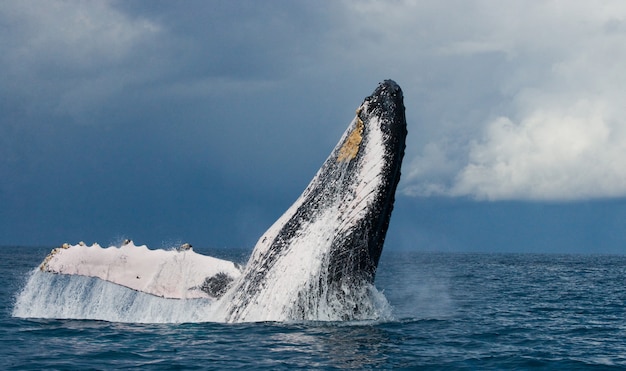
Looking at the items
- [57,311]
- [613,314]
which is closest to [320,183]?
[57,311]

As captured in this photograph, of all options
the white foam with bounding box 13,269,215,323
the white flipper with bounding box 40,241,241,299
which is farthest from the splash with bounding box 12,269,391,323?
the white flipper with bounding box 40,241,241,299

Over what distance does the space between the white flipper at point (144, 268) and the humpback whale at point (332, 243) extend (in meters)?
0.02

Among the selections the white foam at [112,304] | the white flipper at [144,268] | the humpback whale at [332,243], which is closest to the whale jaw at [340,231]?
the humpback whale at [332,243]

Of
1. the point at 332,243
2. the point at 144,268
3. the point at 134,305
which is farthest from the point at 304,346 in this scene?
the point at 134,305

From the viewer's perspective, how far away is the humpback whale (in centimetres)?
949

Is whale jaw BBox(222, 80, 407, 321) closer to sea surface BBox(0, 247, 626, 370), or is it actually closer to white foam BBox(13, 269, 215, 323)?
sea surface BBox(0, 247, 626, 370)

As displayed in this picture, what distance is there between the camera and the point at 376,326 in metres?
10.7

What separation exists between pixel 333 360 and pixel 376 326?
220 cm

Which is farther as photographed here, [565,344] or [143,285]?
[565,344]

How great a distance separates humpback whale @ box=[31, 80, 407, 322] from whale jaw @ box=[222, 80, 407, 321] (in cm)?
1

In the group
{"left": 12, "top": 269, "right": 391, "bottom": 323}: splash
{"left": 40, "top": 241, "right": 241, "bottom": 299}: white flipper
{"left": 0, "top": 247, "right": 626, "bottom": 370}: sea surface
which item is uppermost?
{"left": 40, "top": 241, "right": 241, "bottom": 299}: white flipper

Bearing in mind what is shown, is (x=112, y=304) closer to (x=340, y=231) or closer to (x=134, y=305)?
(x=134, y=305)

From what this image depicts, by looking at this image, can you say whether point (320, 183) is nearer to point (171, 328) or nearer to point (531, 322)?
point (171, 328)

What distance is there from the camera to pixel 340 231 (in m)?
9.52
